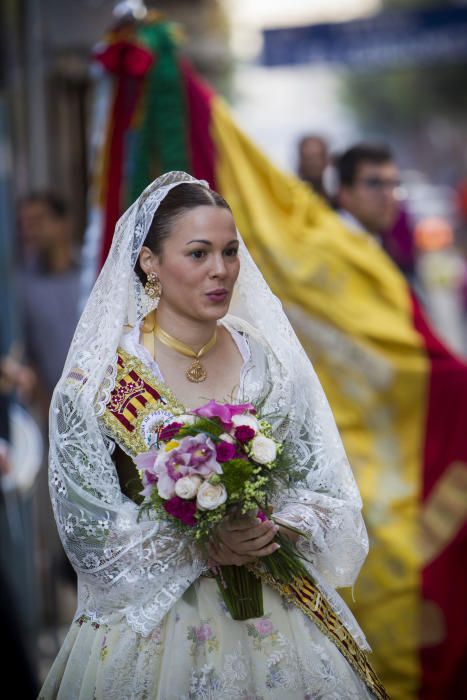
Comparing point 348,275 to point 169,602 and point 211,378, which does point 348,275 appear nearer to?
point 211,378

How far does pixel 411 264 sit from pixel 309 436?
174 inches

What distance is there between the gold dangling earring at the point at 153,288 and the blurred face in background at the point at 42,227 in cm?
366

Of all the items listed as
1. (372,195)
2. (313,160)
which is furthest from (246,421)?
(313,160)

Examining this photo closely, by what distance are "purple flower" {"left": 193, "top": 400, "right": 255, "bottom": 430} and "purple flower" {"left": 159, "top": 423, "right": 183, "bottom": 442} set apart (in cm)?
5

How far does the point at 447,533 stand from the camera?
4.96m

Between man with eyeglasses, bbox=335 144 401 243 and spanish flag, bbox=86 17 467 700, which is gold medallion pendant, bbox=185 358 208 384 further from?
man with eyeglasses, bbox=335 144 401 243

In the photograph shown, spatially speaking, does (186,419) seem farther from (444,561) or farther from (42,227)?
(42,227)

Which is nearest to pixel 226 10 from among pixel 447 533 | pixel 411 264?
pixel 411 264

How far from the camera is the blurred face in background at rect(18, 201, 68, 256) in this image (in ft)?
21.2

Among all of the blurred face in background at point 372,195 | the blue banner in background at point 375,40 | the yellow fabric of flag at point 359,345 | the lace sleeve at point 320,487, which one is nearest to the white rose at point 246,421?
the lace sleeve at point 320,487

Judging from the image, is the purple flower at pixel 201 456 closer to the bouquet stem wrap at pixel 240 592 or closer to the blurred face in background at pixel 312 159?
the bouquet stem wrap at pixel 240 592

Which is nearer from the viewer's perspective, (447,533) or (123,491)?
(123,491)

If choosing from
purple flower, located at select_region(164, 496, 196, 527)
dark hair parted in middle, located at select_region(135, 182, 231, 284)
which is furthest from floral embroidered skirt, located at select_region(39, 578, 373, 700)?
dark hair parted in middle, located at select_region(135, 182, 231, 284)

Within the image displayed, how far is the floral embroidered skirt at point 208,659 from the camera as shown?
2.68 meters
